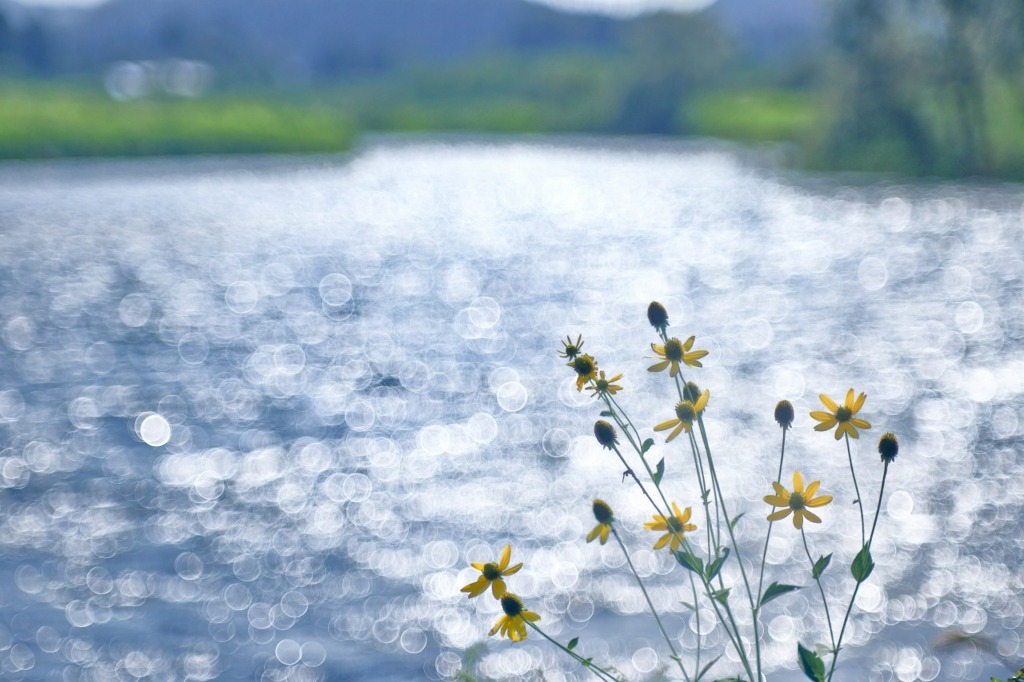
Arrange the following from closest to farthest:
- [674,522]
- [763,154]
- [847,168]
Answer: [674,522], [847,168], [763,154]

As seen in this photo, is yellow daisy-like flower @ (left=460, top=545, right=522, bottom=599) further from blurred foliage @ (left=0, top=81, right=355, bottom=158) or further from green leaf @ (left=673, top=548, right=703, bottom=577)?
blurred foliage @ (left=0, top=81, right=355, bottom=158)

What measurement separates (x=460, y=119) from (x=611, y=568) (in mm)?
69513

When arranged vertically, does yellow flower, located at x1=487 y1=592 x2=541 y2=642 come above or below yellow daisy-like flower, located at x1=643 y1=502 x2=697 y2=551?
below

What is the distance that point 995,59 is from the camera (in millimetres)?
30781

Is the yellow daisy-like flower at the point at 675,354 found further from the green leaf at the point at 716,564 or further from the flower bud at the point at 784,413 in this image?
the green leaf at the point at 716,564

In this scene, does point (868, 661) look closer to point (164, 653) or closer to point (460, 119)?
point (164, 653)

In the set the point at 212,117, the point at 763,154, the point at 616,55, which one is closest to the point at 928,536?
the point at 763,154

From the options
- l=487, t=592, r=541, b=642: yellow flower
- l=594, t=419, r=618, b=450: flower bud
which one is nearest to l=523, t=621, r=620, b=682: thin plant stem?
l=487, t=592, r=541, b=642: yellow flower

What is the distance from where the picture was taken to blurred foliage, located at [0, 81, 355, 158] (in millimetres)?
44469

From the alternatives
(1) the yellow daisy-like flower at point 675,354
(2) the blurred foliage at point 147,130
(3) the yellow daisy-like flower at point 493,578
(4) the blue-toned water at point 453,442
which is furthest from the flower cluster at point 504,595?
(2) the blurred foliage at point 147,130

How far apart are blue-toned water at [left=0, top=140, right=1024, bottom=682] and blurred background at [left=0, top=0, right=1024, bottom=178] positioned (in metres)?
10.4

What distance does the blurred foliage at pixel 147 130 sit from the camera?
44469 mm

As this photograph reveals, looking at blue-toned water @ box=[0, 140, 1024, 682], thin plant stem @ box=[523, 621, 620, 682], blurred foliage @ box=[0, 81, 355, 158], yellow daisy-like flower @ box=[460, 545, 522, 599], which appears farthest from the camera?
blurred foliage @ box=[0, 81, 355, 158]

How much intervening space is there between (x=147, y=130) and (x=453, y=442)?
4187 centimetres
